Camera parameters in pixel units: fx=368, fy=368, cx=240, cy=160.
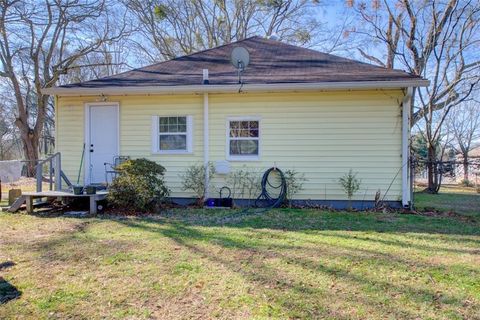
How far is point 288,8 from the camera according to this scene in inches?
832

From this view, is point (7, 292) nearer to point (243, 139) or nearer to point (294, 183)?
point (243, 139)

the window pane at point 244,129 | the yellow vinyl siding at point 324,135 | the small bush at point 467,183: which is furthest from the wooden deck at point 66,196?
the small bush at point 467,183

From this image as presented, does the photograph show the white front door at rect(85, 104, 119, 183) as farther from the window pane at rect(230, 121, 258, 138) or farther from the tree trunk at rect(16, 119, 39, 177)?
the tree trunk at rect(16, 119, 39, 177)

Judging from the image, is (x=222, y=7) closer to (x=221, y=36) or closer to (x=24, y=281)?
(x=221, y=36)

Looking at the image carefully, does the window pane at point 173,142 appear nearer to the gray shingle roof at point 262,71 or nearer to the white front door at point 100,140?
the white front door at point 100,140

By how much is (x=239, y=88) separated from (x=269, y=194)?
241 cm

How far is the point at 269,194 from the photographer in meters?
8.19

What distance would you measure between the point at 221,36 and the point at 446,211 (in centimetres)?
1719

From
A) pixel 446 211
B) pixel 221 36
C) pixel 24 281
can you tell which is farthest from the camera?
pixel 221 36

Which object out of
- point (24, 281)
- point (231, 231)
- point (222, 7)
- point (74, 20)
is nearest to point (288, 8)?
point (222, 7)

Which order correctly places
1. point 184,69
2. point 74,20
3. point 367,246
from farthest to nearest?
1. point 74,20
2. point 184,69
3. point 367,246

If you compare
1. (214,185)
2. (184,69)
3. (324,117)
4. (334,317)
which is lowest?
(334,317)

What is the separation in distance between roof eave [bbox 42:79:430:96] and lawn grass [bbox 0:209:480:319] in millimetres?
2842

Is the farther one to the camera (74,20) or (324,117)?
(74,20)
